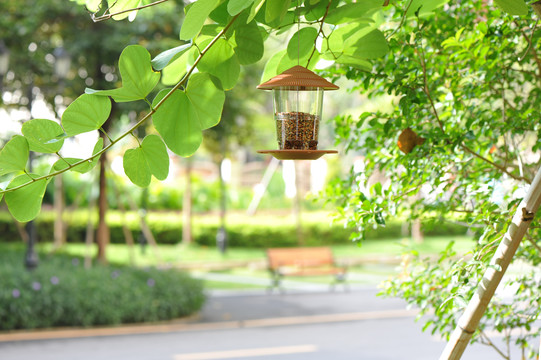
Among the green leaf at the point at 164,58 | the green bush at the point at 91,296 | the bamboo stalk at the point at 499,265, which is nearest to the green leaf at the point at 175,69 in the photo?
the green leaf at the point at 164,58

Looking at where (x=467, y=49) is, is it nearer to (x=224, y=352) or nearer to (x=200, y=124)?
(x=200, y=124)

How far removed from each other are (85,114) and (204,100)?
261mm

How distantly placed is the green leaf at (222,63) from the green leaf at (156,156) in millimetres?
215

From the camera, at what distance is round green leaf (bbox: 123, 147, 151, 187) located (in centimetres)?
146

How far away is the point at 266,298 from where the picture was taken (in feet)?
42.6

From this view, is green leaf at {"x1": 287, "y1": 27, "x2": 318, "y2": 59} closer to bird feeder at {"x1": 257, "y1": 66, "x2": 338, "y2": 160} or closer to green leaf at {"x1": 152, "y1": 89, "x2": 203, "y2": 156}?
bird feeder at {"x1": 257, "y1": 66, "x2": 338, "y2": 160}

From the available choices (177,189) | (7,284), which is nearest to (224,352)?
(7,284)

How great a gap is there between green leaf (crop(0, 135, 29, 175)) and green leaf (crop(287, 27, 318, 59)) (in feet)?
2.30

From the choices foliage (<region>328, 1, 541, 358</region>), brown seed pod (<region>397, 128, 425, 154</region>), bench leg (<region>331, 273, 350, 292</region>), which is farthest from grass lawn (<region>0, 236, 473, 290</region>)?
brown seed pod (<region>397, 128, 425, 154</region>)

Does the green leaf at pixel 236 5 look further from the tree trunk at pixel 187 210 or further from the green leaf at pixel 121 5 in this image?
the tree trunk at pixel 187 210

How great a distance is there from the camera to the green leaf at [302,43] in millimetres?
1655

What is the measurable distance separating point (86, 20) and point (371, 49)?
11.4 metres

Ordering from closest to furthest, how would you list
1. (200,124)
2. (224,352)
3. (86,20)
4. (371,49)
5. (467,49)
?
(200,124) < (371,49) < (467,49) < (224,352) < (86,20)

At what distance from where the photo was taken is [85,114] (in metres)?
1.34
